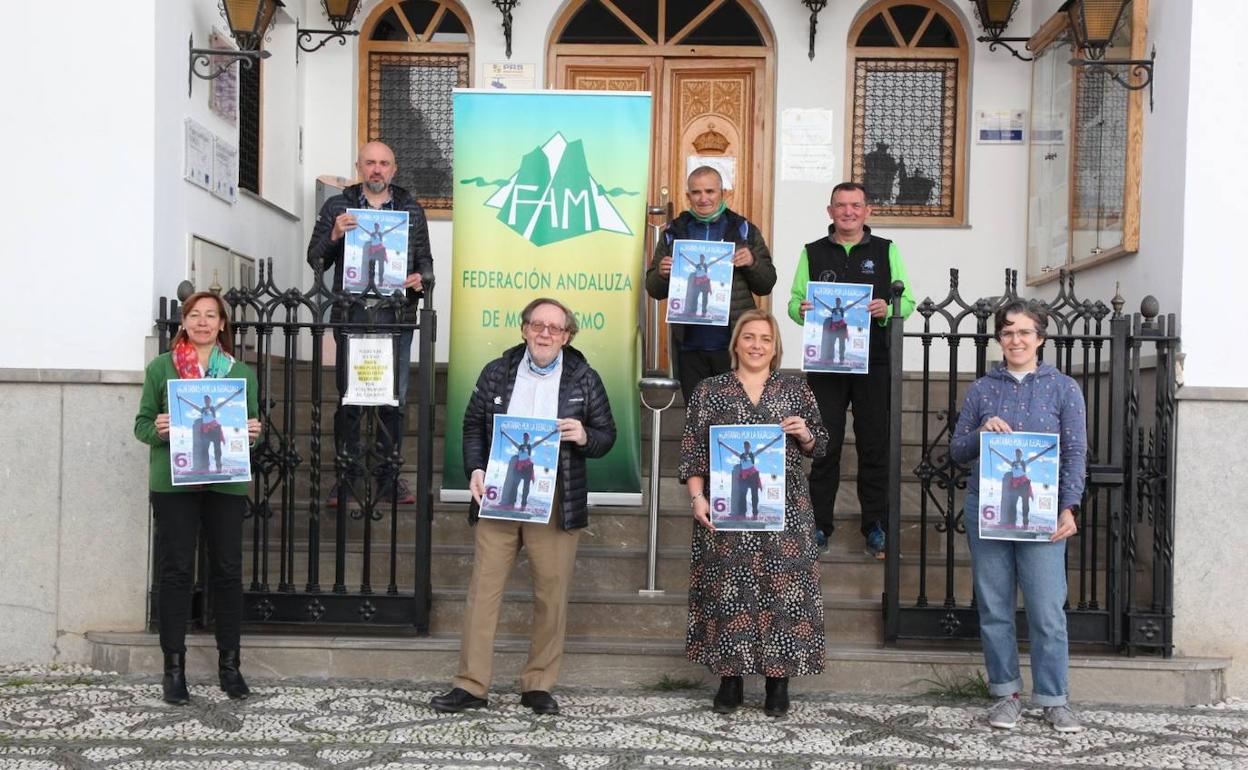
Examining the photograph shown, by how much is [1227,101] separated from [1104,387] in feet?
5.38

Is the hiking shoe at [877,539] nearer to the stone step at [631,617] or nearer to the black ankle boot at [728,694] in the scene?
the stone step at [631,617]

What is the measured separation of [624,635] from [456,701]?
107 centimetres

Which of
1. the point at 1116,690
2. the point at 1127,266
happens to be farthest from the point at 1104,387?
the point at 1116,690

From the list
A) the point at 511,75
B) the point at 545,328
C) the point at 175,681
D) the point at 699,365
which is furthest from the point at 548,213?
the point at 511,75

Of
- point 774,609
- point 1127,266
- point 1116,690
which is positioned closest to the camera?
point 774,609

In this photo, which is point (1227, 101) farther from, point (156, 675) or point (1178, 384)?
point (156, 675)

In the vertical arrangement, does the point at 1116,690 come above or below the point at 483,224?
below

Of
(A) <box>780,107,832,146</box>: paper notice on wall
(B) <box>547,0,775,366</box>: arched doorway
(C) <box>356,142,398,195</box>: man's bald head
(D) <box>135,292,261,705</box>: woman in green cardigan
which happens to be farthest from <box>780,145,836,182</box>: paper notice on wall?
(D) <box>135,292,261,705</box>: woman in green cardigan

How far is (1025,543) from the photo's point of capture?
17.9ft

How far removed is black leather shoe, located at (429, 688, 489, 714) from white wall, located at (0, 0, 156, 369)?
2258mm

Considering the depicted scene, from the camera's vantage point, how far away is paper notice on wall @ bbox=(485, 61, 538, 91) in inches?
366

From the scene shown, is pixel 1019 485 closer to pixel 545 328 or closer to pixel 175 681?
pixel 545 328

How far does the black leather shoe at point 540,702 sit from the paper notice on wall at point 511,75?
485cm

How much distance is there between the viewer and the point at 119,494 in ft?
21.5
